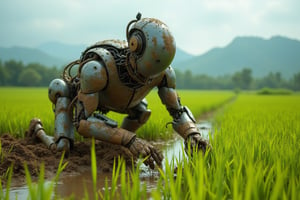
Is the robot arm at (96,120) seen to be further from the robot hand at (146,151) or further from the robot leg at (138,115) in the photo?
the robot leg at (138,115)

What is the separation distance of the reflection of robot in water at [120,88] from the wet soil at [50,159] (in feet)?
0.45

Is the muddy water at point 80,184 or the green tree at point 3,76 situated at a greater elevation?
the green tree at point 3,76

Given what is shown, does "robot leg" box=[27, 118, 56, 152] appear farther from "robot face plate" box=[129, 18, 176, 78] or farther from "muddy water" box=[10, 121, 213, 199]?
"robot face plate" box=[129, 18, 176, 78]

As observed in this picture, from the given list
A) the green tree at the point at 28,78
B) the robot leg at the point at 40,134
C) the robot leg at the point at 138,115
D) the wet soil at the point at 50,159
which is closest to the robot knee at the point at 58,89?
the robot leg at the point at 40,134

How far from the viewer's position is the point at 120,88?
2.58 m

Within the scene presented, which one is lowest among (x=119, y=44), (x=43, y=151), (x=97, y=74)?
(x=43, y=151)

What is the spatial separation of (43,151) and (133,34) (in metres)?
1.30

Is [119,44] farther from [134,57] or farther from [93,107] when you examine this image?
[93,107]

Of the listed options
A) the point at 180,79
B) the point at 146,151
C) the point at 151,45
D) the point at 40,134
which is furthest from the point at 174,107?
the point at 180,79

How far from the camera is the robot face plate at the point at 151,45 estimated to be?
2.18 metres

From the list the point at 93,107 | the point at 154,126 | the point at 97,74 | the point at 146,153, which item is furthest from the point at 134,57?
the point at 154,126

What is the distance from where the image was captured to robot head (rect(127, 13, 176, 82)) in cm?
218

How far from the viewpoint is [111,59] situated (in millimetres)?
2529

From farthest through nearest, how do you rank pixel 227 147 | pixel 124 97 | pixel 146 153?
pixel 124 97
pixel 146 153
pixel 227 147
